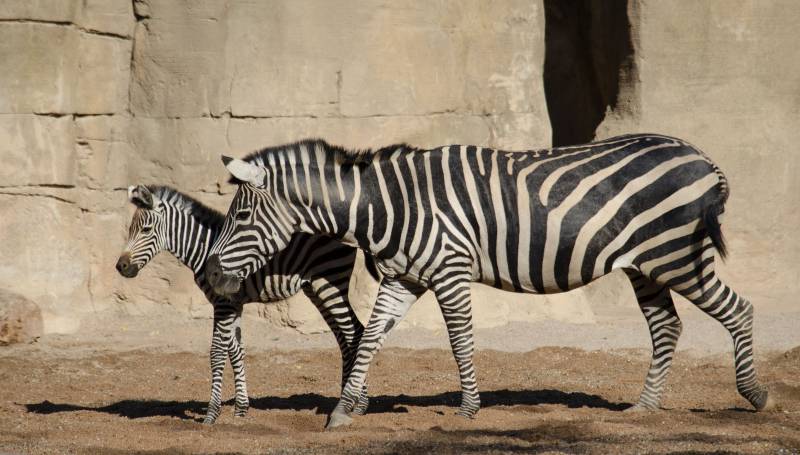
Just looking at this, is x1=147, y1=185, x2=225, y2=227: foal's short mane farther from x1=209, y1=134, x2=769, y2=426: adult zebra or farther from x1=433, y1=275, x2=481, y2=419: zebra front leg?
x1=433, y1=275, x2=481, y2=419: zebra front leg

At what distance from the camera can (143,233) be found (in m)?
8.06

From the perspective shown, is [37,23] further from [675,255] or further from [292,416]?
[675,255]

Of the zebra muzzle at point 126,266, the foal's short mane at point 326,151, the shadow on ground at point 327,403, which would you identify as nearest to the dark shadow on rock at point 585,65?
the shadow on ground at point 327,403

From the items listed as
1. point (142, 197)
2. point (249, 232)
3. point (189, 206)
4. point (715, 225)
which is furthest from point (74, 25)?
point (715, 225)

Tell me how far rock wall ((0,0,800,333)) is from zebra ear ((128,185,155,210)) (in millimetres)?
4210

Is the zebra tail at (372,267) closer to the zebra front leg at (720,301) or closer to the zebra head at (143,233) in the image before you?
the zebra head at (143,233)

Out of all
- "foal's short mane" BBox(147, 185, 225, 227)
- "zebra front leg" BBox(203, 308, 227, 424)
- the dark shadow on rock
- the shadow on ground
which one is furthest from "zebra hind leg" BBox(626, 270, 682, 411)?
the dark shadow on rock

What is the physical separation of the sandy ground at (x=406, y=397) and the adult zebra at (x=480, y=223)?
59cm

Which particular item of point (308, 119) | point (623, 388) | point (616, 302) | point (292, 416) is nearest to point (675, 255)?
point (623, 388)

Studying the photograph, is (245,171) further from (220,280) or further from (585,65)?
(585,65)

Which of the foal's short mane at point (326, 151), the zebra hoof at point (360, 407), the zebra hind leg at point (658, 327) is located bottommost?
the zebra hoof at point (360, 407)

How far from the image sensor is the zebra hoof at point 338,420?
7.51m

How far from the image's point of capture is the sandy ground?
6746 mm

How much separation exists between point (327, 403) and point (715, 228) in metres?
3.43
